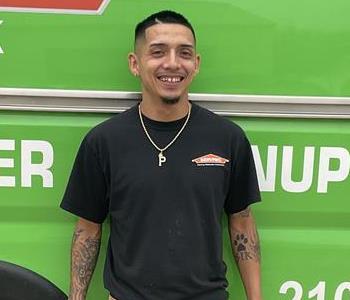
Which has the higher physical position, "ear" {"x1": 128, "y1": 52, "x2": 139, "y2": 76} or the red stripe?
the red stripe

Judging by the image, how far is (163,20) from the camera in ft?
5.68

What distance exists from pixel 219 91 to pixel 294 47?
0.29m

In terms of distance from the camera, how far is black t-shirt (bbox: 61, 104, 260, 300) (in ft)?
5.81

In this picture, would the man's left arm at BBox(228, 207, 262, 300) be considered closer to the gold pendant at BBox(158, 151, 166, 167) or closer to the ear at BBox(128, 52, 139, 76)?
the gold pendant at BBox(158, 151, 166, 167)

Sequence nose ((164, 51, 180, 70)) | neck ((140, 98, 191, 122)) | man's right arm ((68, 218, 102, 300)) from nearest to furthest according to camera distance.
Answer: nose ((164, 51, 180, 70)) → neck ((140, 98, 191, 122)) → man's right arm ((68, 218, 102, 300))

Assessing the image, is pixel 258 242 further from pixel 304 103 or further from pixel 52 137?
pixel 52 137

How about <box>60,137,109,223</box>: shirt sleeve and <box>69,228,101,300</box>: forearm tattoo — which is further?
<box>69,228,101,300</box>: forearm tattoo

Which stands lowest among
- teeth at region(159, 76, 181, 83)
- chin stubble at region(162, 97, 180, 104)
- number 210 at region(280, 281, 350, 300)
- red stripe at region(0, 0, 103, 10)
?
number 210 at region(280, 281, 350, 300)

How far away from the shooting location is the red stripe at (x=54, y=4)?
1.79m

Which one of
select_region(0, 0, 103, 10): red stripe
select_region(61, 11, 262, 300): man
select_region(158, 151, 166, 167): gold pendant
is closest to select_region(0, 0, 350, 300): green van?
select_region(0, 0, 103, 10): red stripe

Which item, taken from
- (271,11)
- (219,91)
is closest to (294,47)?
(271,11)

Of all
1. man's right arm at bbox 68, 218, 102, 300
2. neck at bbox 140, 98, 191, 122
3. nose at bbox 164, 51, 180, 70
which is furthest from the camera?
man's right arm at bbox 68, 218, 102, 300

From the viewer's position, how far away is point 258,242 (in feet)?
6.41

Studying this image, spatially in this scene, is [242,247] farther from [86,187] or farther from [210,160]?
[86,187]
